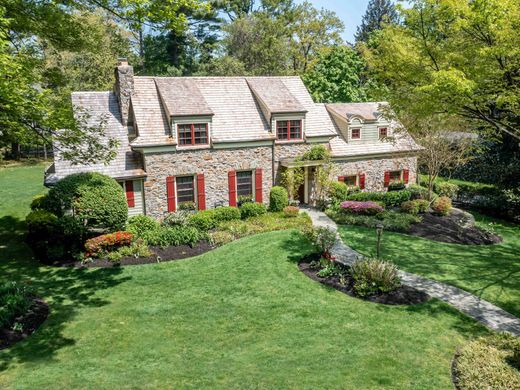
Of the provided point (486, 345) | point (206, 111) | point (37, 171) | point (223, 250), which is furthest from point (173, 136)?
point (37, 171)

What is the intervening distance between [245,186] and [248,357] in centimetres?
1323

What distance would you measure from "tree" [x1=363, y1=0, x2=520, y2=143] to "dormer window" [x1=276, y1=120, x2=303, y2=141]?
7.06 metres

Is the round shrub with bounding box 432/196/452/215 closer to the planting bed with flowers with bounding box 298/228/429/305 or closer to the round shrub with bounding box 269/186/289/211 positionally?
the round shrub with bounding box 269/186/289/211

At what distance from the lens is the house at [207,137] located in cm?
1928

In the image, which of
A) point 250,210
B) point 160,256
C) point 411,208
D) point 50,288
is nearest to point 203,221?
point 250,210

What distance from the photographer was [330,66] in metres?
34.2

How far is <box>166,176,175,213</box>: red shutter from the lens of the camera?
64.2ft

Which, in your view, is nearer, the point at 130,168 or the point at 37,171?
the point at 130,168

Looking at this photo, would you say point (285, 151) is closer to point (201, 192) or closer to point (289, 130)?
point (289, 130)

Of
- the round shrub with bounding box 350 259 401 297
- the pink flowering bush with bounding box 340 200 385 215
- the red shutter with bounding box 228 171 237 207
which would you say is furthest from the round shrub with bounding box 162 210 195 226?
the round shrub with bounding box 350 259 401 297

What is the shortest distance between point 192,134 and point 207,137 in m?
0.77

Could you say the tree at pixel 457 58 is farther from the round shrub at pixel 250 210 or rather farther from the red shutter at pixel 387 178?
the red shutter at pixel 387 178

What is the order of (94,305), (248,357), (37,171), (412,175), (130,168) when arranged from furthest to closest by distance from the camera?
(37,171) → (412,175) → (130,168) → (94,305) → (248,357)

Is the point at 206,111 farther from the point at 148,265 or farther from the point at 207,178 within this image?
the point at 148,265
